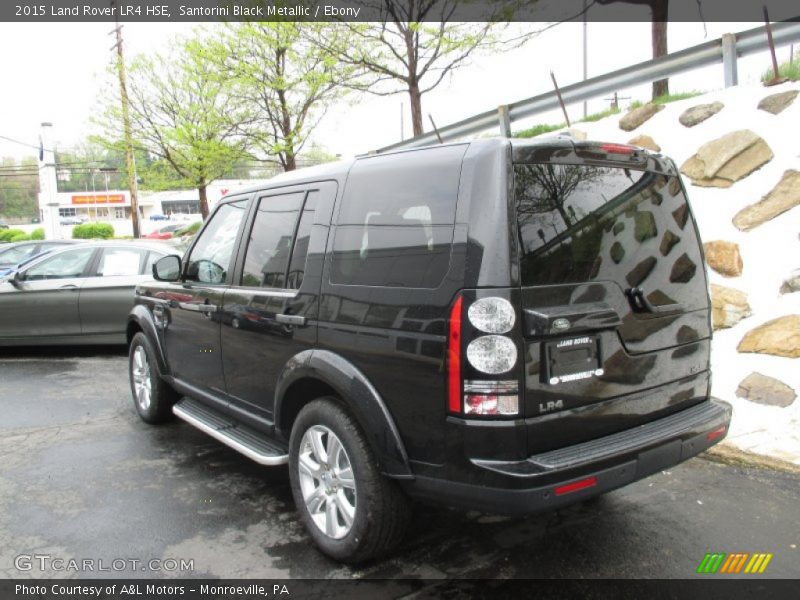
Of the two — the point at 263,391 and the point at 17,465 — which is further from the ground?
the point at 263,391

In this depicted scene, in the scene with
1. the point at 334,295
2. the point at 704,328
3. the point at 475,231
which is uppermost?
the point at 475,231

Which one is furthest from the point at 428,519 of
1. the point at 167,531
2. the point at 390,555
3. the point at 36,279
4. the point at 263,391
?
the point at 36,279

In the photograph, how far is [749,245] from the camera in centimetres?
604

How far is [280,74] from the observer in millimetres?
17156

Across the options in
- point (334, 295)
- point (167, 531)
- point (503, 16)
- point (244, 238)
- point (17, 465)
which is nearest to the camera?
point (334, 295)

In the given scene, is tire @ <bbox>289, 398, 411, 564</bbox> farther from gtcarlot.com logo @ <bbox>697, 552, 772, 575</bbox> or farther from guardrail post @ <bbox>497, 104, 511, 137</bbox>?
guardrail post @ <bbox>497, 104, 511, 137</bbox>

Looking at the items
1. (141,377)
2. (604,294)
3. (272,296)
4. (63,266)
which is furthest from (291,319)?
(63,266)

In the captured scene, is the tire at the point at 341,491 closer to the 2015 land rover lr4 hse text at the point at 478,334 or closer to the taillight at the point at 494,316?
the 2015 land rover lr4 hse text at the point at 478,334

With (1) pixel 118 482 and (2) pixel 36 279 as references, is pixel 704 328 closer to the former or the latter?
(1) pixel 118 482

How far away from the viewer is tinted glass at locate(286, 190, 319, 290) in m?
3.40

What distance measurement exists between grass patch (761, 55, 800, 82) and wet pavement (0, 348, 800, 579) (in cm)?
533

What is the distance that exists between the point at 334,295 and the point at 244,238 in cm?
122

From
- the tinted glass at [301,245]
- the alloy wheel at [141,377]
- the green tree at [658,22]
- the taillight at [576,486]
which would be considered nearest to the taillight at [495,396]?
the taillight at [576,486]

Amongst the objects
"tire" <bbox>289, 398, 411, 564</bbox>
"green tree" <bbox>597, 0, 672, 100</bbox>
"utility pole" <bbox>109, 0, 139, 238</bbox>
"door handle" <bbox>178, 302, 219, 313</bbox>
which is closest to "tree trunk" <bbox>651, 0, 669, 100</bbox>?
"green tree" <bbox>597, 0, 672, 100</bbox>
